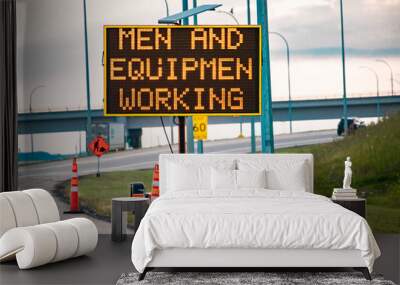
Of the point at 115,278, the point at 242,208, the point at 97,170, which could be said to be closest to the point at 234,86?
the point at 242,208

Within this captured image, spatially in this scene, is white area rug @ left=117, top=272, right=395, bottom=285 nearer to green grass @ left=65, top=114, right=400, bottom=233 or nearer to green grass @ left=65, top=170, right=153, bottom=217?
green grass @ left=65, top=114, right=400, bottom=233

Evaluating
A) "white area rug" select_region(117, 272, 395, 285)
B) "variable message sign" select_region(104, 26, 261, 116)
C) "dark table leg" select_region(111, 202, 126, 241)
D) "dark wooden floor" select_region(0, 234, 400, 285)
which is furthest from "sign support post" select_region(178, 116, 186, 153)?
"white area rug" select_region(117, 272, 395, 285)

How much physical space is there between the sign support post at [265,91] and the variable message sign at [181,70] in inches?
78.6

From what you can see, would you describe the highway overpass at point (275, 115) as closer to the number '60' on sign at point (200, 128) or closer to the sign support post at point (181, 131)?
the number '60' on sign at point (200, 128)

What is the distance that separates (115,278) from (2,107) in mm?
3359

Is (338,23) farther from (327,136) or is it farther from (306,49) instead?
(327,136)

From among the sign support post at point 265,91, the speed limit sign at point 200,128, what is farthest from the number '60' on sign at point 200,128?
the sign support post at point 265,91

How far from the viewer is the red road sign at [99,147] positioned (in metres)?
10.1

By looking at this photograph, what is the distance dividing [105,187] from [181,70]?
3.03m

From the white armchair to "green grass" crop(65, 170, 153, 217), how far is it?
303 centimetres

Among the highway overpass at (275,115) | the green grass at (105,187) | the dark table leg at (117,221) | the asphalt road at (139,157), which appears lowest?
the dark table leg at (117,221)

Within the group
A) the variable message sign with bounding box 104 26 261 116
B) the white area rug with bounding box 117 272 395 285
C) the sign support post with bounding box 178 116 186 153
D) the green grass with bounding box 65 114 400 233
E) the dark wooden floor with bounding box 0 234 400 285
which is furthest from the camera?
the green grass with bounding box 65 114 400 233

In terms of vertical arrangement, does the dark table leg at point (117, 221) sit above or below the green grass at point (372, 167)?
below

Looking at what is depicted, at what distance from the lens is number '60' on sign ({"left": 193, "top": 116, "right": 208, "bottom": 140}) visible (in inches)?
378
